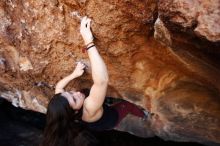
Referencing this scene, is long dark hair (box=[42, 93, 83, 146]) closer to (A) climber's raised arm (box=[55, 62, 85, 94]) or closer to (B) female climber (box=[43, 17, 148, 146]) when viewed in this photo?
(B) female climber (box=[43, 17, 148, 146])

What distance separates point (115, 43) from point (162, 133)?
2.76 ft

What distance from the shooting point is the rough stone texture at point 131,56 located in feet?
7.34

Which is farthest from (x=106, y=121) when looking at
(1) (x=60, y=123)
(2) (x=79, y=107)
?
(1) (x=60, y=123)

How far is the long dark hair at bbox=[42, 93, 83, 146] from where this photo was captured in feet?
7.96

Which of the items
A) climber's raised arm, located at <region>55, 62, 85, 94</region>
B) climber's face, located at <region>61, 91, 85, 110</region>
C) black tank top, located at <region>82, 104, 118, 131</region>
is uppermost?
climber's raised arm, located at <region>55, 62, 85, 94</region>

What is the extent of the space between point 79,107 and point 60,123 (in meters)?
0.16

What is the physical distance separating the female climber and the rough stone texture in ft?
0.38

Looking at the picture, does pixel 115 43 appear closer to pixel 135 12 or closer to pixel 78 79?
pixel 135 12

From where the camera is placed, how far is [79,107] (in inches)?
100

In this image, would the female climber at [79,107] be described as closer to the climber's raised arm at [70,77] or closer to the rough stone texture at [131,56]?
the climber's raised arm at [70,77]

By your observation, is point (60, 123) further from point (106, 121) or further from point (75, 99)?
point (106, 121)

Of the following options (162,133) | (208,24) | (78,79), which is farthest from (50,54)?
(208,24)

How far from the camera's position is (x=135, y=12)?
7.48 ft

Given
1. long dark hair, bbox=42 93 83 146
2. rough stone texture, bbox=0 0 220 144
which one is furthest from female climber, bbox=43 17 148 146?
rough stone texture, bbox=0 0 220 144
